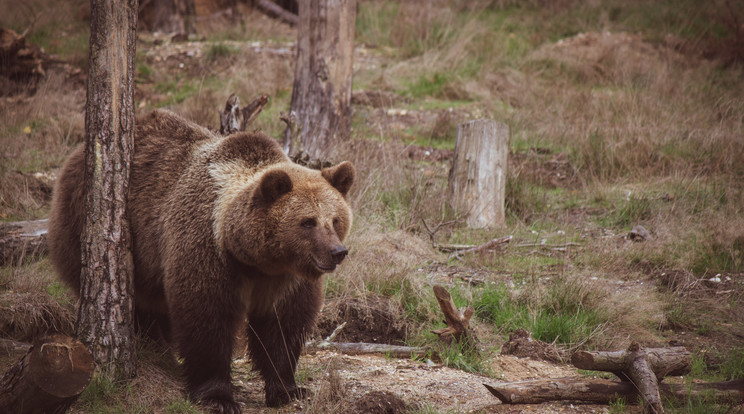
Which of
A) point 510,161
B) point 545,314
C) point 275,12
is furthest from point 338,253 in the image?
point 275,12

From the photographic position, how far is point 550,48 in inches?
507

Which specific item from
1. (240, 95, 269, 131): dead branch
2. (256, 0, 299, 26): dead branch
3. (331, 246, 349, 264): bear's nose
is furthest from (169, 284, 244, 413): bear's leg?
(256, 0, 299, 26): dead branch

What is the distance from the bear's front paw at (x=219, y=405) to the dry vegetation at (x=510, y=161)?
0.17 metres

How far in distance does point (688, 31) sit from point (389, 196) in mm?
9869

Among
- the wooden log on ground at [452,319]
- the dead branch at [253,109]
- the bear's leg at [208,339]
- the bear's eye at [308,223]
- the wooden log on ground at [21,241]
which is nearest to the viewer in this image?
the bear's eye at [308,223]

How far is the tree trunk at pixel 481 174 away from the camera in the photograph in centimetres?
759

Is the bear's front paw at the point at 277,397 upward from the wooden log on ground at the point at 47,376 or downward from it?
downward

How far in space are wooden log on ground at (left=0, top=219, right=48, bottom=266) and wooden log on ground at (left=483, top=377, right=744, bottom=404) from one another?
171 inches

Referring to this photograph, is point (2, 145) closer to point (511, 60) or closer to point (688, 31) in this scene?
point (511, 60)

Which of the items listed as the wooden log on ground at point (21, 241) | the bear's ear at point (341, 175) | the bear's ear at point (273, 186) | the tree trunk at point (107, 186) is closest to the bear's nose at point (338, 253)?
the bear's ear at point (273, 186)

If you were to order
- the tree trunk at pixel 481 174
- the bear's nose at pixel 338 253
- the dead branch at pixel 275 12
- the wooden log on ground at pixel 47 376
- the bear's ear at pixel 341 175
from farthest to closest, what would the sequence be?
1. the dead branch at pixel 275 12
2. the tree trunk at pixel 481 174
3. the bear's ear at pixel 341 175
4. the bear's nose at pixel 338 253
5. the wooden log on ground at pixel 47 376

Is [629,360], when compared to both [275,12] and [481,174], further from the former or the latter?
[275,12]

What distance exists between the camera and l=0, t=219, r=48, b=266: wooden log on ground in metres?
5.68

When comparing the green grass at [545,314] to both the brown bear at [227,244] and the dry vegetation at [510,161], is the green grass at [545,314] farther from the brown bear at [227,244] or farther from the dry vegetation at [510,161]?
the brown bear at [227,244]
